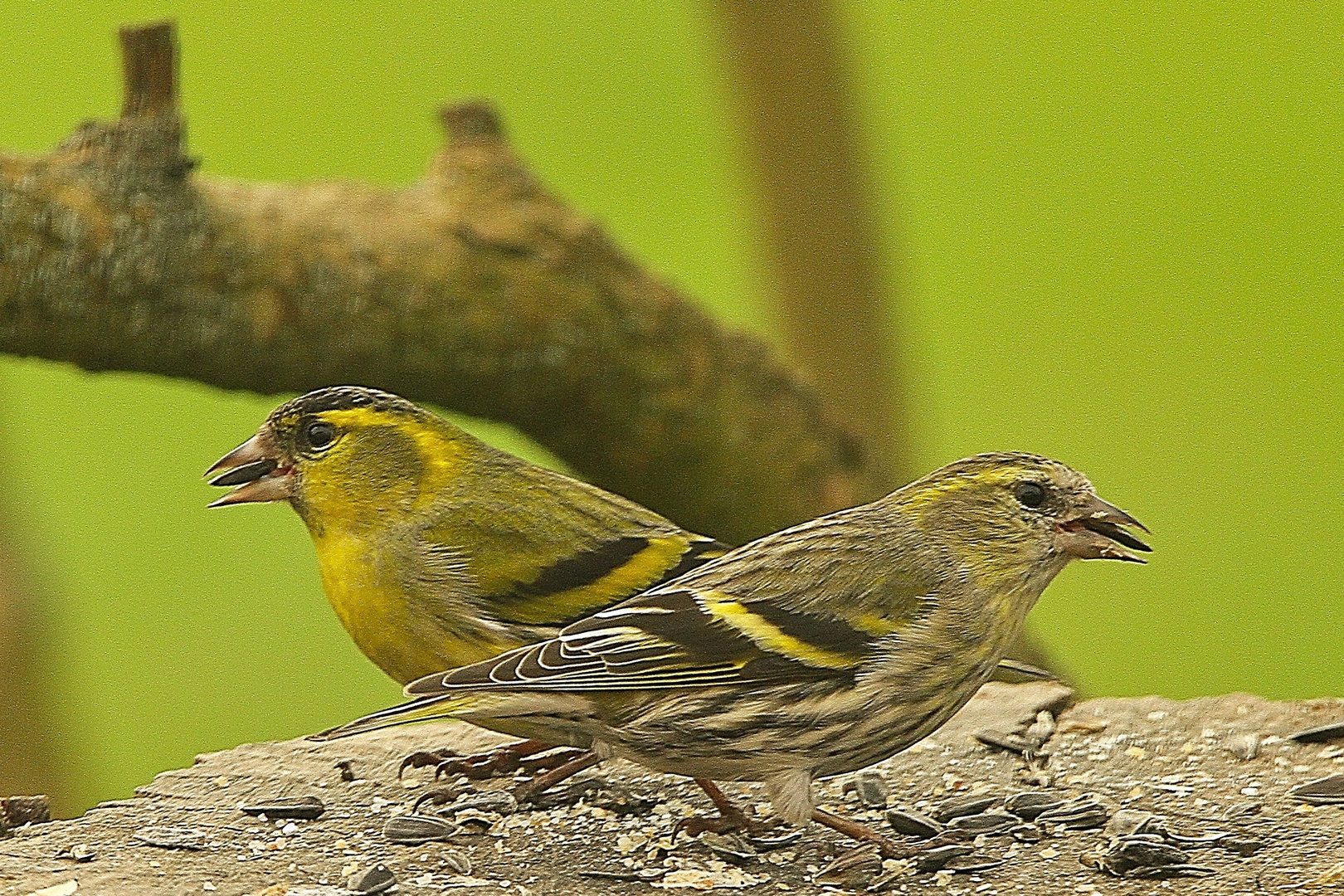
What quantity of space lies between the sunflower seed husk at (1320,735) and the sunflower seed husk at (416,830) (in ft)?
6.59

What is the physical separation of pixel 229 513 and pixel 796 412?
18.5ft

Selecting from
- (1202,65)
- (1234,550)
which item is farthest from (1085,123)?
(1234,550)

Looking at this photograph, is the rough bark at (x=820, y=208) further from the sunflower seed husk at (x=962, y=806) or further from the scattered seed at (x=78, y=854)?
the scattered seed at (x=78, y=854)

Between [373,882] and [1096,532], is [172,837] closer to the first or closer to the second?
[373,882]

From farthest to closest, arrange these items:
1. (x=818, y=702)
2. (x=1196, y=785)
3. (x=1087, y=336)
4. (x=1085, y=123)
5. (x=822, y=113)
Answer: (x=1085, y=123), (x=1087, y=336), (x=822, y=113), (x=1196, y=785), (x=818, y=702)

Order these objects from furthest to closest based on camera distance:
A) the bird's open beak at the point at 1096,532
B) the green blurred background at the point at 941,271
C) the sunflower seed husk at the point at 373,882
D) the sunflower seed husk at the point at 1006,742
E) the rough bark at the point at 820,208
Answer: the green blurred background at the point at 941,271 → the rough bark at the point at 820,208 → the sunflower seed husk at the point at 1006,742 → the bird's open beak at the point at 1096,532 → the sunflower seed husk at the point at 373,882

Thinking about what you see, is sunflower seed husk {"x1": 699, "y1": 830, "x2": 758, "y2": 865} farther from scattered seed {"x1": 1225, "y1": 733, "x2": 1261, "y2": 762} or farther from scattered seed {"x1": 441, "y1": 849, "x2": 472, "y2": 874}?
scattered seed {"x1": 1225, "y1": 733, "x2": 1261, "y2": 762}

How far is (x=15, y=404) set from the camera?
36.6ft

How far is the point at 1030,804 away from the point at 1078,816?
115 millimetres

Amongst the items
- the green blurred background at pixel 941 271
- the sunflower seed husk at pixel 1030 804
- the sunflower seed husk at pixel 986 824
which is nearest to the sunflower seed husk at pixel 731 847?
the sunflower seed husk at pixel 986 824

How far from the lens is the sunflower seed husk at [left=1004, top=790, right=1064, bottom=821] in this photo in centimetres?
426

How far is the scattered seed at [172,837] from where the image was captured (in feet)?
13.2

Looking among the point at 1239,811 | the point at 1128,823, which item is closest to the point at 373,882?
the point at 1128,823

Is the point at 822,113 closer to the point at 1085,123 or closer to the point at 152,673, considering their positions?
the point at 152,673
